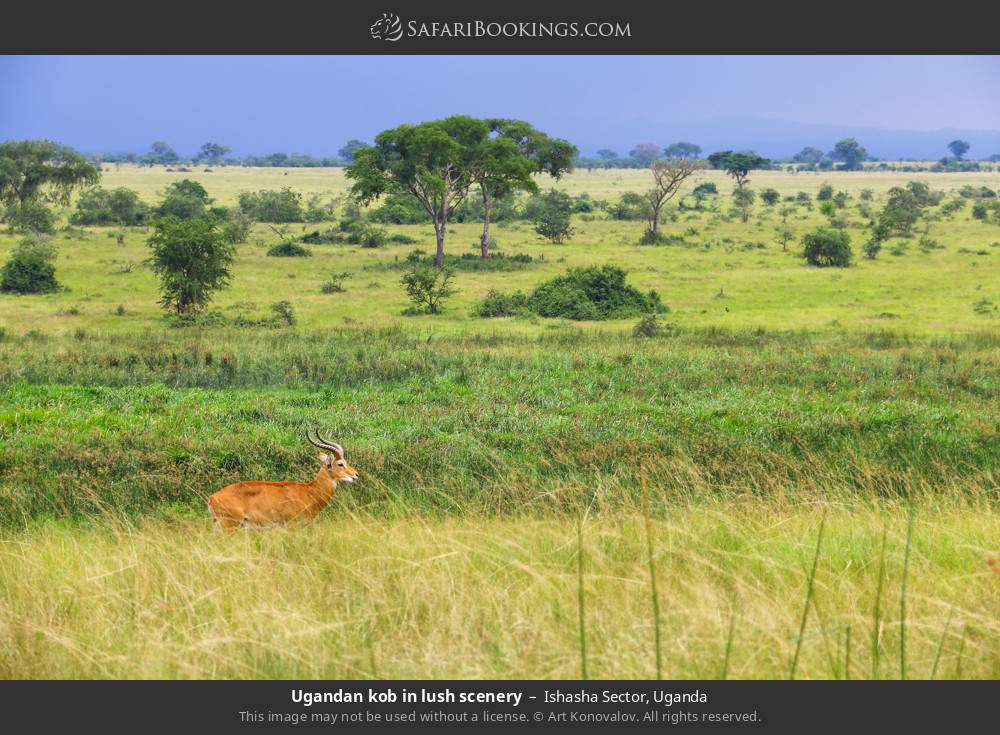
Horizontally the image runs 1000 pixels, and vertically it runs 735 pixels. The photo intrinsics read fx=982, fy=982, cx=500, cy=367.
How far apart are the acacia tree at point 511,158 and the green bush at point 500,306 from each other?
11915mm

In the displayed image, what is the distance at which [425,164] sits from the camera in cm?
4091

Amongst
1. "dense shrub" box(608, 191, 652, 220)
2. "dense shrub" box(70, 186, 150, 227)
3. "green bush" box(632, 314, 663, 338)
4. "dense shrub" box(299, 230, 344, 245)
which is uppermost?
"dense shrub" box(70, 186, 150, 227)

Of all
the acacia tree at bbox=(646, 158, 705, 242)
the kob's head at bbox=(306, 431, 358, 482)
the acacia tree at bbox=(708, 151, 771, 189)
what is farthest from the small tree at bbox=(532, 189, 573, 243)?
the kob's head at bbox=(306, 431, 358, 482)

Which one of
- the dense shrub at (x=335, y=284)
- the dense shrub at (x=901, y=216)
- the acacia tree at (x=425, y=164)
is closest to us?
the dense shrub at (x=335, y=284)

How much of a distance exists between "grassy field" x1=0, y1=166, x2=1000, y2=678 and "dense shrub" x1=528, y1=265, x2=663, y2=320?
52.5 inches

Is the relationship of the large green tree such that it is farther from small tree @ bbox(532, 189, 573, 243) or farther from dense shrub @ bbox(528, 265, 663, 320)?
dense shrub @ bbox(528, 265, 663, 320)

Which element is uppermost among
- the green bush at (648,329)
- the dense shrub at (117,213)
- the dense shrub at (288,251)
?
the dense shrub at (117,213)

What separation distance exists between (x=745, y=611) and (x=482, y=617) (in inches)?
42.8

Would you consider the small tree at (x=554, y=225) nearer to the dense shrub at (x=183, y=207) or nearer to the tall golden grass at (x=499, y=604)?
the dense shrub at (x=183, y=207)

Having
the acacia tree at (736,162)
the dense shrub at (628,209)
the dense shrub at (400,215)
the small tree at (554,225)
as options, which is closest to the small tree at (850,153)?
the acacia tree at (736,162)

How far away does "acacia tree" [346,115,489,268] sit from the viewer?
40.0 meters

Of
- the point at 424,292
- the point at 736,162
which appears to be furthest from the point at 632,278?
the point at 736,162

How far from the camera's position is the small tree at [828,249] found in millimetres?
38812

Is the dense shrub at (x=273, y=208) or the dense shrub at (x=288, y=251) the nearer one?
the dense shrub at (x=288, y=251)
